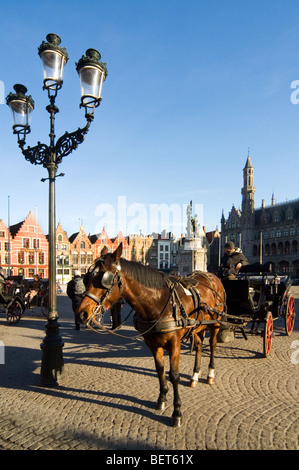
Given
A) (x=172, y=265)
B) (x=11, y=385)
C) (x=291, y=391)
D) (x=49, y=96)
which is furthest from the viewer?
(x=172, y=265)

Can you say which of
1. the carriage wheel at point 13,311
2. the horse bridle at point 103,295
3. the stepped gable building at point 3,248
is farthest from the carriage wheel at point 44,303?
the stepped gable building at point 3,248

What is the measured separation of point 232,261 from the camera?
7.28m

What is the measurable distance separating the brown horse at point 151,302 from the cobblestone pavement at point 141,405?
40cm

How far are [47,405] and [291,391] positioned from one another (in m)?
3.85

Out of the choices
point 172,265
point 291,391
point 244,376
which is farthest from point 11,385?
point 172,265

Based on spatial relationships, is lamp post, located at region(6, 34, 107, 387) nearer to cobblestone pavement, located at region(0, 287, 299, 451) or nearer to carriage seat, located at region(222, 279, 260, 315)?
cobblestone pavement, located at region(0, 287, 299, 451)

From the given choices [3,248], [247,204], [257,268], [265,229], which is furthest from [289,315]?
[247,204]

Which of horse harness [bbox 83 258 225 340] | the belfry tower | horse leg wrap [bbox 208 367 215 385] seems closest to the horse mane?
horse harness [bbox 83 258 225 340]

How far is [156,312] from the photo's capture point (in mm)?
4027

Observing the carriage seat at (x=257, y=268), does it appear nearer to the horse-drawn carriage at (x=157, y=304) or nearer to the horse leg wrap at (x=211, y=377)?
the horse-drawn carriage at (x=157, y=304)

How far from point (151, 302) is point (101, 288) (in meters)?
0.80

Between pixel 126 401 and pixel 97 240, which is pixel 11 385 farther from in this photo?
pixel 97 240

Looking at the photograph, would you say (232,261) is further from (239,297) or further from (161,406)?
(161,406)

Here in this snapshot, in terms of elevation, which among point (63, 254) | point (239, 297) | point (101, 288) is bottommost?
point (63, 254)
